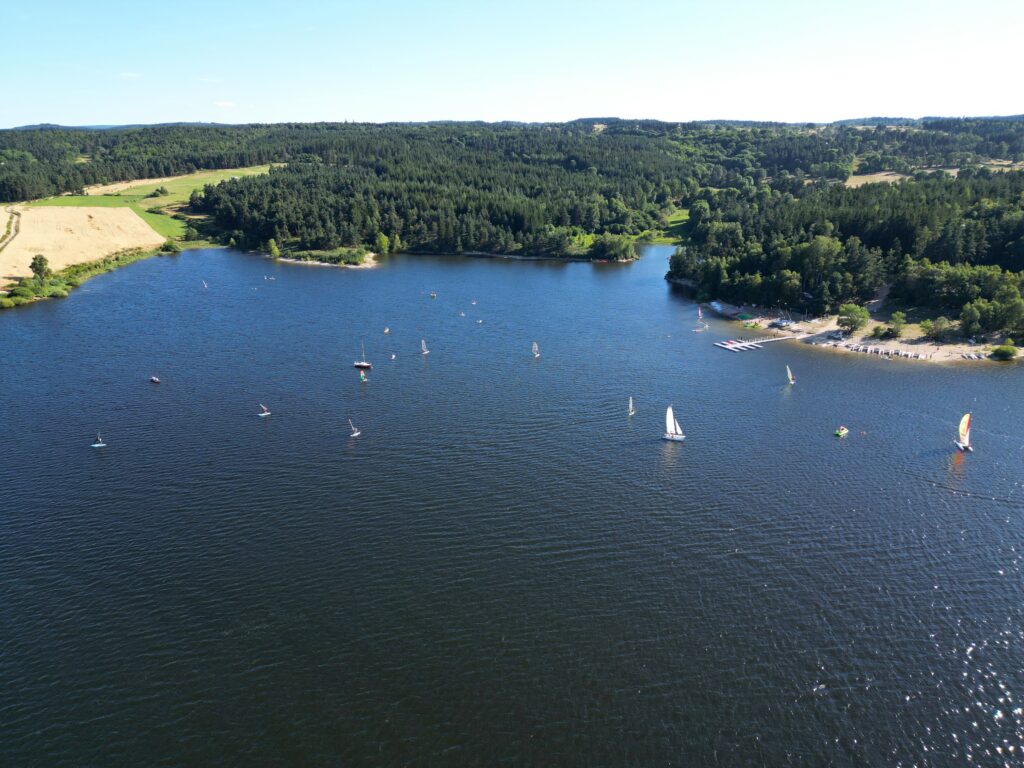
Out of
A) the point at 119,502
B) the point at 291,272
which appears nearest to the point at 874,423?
the point at 119,502

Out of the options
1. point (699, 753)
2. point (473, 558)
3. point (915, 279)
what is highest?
point (915, 279)

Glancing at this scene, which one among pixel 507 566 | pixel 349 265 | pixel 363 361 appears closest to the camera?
pixel 507 566

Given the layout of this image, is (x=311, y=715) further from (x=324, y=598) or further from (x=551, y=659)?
(x=551, y=659)

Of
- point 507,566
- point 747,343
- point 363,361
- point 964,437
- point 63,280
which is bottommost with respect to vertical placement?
point 507,566

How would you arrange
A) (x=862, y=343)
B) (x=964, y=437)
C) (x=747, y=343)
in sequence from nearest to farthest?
(x=964, y=437), (x=862, y=343), (x=747, y=343)

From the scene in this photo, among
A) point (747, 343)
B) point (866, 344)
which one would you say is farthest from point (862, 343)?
point (747, 343)

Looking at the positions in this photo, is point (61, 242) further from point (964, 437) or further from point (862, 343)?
point (964, 437)

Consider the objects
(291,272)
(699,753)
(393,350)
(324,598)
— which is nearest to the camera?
(699,753)
